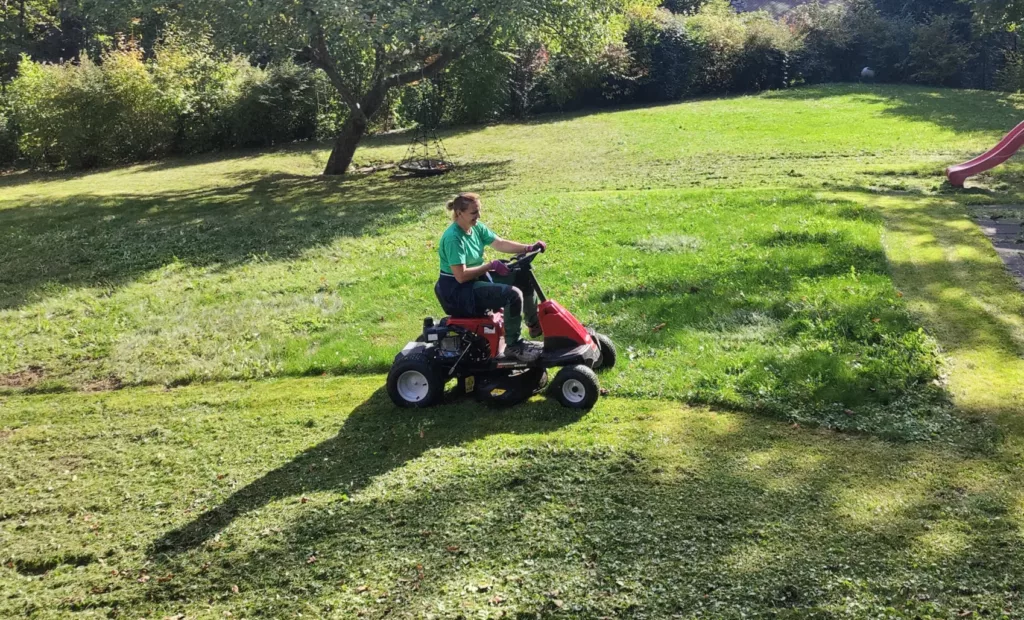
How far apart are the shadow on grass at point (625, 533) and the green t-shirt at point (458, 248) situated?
4.60 feet

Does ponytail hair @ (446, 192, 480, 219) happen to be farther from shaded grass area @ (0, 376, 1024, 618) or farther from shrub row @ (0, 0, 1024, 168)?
shrub row @ (0, 0, 1024, 168)

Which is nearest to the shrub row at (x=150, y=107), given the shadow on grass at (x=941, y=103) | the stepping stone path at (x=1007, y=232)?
the stepping stone path at (x=1007, y=232)

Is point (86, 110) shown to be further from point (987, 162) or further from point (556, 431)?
point (987, 162)

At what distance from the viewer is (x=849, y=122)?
2130 centimetres

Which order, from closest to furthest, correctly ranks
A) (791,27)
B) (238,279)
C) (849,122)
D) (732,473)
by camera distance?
(732,473) → (238,279) → (849,122) → (791,27)

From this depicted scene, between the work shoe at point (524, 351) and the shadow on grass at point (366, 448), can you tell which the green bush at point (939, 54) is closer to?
the work shoe at point (524, 351)

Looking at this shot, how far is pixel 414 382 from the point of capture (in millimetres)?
5945

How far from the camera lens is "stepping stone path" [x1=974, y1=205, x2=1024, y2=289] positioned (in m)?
8.47

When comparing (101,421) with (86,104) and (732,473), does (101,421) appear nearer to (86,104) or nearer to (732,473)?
(732,473)

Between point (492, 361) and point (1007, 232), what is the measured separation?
786 cm

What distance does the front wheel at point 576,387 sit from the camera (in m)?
5.60

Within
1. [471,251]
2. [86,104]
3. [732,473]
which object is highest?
[86,104]

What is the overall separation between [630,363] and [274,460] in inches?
118

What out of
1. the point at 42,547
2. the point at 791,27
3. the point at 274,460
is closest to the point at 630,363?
the point at 274,460
